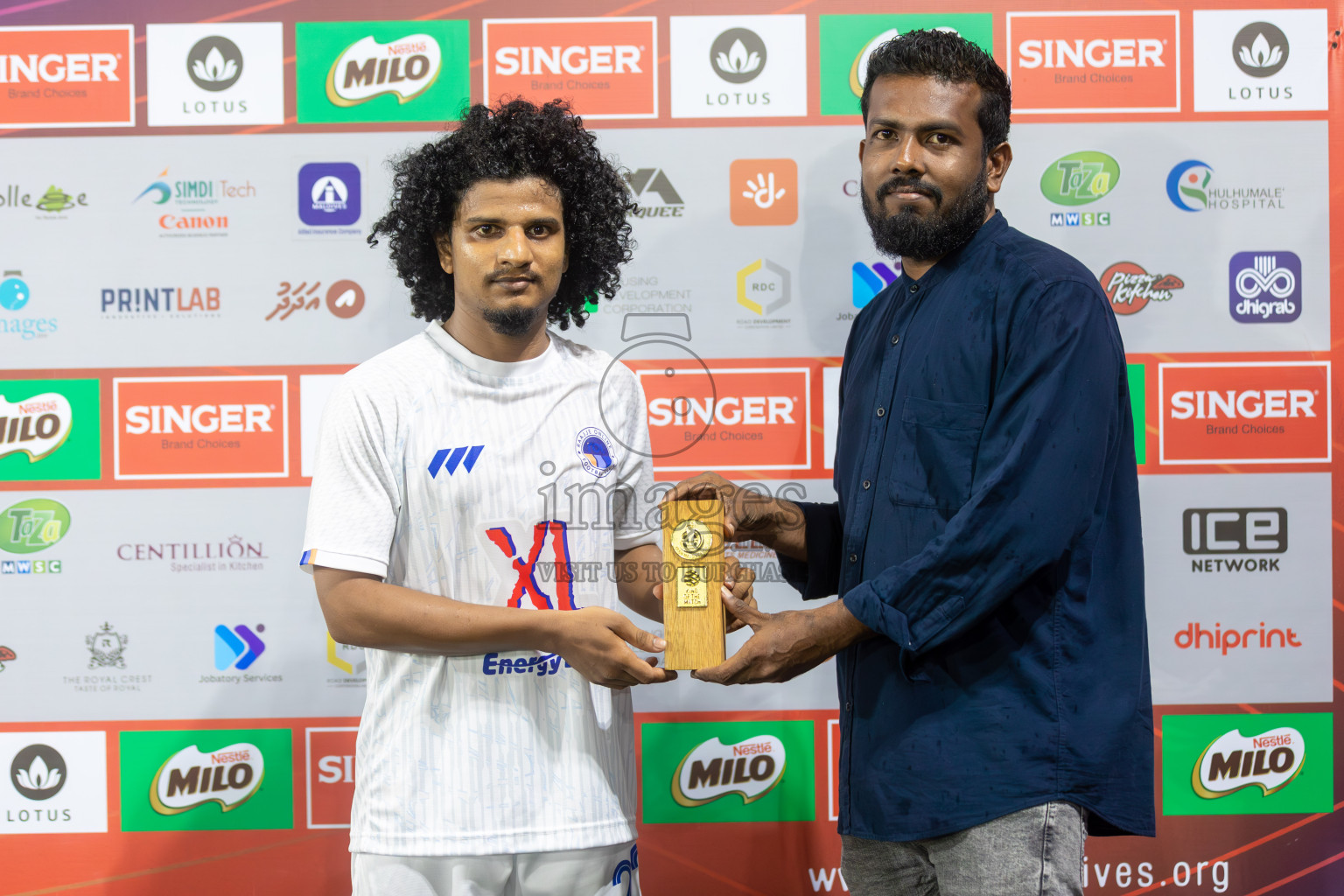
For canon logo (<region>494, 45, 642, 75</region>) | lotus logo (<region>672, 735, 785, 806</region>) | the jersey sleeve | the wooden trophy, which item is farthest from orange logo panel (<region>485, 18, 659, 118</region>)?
lotus logo (<region>672, 735, 785, 806</region>)

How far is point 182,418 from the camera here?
2.74 meters

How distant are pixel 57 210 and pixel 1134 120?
3251mm

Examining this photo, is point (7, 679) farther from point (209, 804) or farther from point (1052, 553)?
point (1052, 553)

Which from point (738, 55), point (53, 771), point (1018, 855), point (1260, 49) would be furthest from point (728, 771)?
point (1260, 49)

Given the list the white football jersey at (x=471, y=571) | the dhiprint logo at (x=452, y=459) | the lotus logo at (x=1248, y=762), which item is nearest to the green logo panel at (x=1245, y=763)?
the lotus logo at (x=1248, y=762)

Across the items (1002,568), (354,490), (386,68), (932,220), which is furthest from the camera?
(386,68)

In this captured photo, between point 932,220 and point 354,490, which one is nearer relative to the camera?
point 354,490

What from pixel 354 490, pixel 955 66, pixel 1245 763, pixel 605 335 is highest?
pixel 955 66

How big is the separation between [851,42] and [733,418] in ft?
3.83

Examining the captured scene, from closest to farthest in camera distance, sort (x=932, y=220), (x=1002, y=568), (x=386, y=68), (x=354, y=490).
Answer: (x=1002, y=568)
(x=354, y=490)
(x=932, y=220)
(x=386, y=68)

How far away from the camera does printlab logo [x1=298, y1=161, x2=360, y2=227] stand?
8.98ft

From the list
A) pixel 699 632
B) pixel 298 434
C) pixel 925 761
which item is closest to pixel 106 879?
pixel 298 434

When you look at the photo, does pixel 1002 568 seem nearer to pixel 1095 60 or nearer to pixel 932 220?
pixel 932 220

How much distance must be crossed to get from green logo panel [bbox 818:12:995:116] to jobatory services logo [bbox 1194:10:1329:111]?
0.67 m
